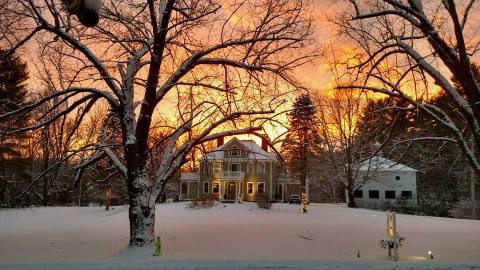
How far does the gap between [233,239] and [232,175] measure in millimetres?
35071

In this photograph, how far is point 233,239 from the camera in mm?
19312

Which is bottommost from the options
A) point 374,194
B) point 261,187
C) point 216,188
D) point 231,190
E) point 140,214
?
point 140,214

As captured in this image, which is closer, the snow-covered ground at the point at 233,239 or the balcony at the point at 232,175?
the snow-covered ground at the point at 233,239

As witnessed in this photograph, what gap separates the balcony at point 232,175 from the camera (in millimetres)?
54188

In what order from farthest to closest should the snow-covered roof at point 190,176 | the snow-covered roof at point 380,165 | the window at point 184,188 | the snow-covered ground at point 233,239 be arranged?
the window at point 184,188 < the snow-covered roof at point 190,176 < the snow-covered roof at point 380,165 < the snow-covered ground at point 233,239

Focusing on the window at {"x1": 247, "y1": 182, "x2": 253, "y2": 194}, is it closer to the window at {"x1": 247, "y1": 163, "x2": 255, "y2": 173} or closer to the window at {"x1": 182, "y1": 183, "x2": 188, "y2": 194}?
the window at {"x1": 247, "y1": 163, "x2": 255, "y2": 173}

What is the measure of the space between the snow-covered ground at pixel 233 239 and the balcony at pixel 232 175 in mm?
19324

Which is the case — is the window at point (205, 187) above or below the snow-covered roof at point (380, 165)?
below

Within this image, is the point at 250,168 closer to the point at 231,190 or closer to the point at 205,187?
the point at 231,190

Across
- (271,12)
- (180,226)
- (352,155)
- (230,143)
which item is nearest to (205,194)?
(230,143)

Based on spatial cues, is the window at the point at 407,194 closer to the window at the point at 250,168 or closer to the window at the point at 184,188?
the window at the point at 250,168

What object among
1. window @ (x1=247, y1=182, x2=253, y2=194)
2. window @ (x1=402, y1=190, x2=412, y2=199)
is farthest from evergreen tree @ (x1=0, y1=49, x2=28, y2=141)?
window @ (x1=402, y1=190, x2=412, y2=199)

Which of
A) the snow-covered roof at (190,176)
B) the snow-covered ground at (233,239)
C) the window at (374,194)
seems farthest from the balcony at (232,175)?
the snow-covered ground at (233,239)

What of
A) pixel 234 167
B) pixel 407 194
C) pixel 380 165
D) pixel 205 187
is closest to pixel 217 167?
pixel 234 167
